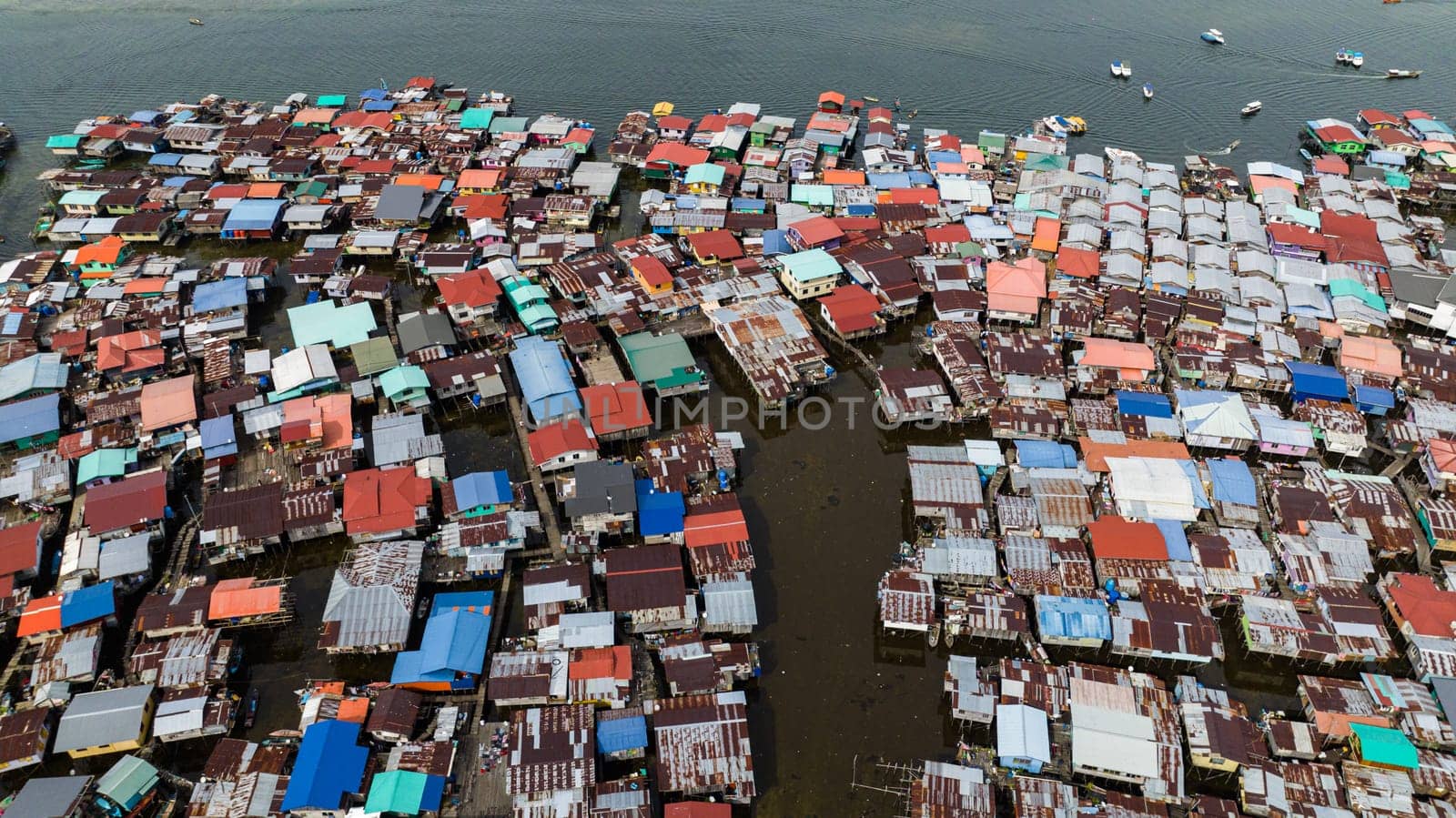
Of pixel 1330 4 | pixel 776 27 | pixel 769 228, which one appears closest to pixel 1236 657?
pixel 769 228

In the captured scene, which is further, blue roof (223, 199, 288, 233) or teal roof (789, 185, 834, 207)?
teal roof (789, 185, 834, 207)

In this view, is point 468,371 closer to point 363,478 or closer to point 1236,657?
point 363,478

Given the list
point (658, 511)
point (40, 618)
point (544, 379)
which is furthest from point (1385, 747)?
point (40, 618)

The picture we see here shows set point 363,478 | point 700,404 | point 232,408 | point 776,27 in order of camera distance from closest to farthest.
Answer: point 363,478, point 232,408, point 700,404, point 776,27

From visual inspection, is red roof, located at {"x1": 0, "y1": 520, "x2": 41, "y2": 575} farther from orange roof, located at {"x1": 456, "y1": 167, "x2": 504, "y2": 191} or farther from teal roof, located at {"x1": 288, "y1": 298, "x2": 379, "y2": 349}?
orange roof, located at {"x1": 456, "y1": 167, "x2": 504, "y2": 191}

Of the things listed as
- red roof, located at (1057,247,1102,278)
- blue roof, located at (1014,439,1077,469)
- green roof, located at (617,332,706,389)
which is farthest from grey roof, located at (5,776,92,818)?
red roof, located at (1057,247,1102,278)

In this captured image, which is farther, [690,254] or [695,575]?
[690,254]

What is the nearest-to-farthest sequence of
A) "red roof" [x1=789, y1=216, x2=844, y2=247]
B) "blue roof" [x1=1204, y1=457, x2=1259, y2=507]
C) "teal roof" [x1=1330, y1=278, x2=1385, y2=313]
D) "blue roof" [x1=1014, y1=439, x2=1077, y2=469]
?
"blue roof" [x1=1204, y1=457, x2=1259, y2=507] < "blue roof" [x1=1014, y1=439, x2=1077, y2=469] < "teal roof" [x1=1330, y1=278, x2=1385, y2=313] < "red roof" [x1=789, y1=216, x2=844, y2=247]
